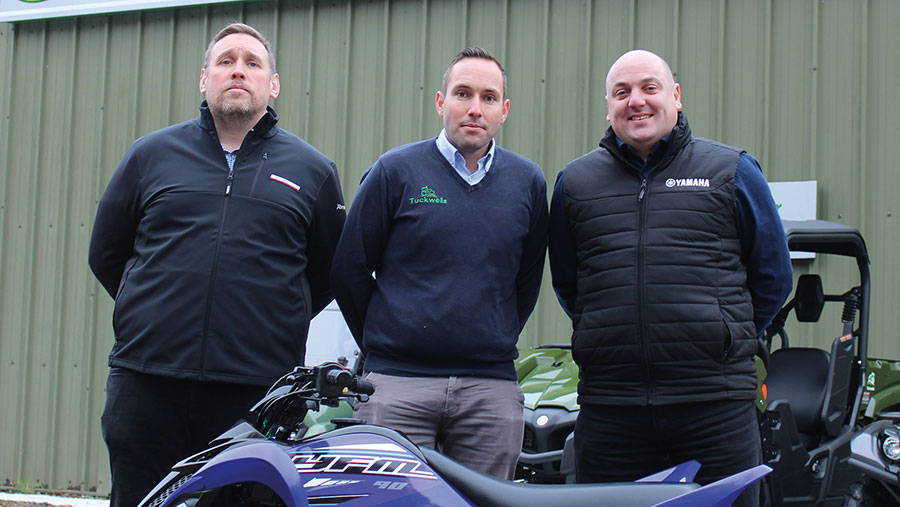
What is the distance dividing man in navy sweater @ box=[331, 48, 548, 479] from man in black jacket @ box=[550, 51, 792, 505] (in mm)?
257

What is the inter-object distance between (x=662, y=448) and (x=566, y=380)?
1707 millimetres

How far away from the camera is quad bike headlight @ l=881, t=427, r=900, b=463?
14.0ft

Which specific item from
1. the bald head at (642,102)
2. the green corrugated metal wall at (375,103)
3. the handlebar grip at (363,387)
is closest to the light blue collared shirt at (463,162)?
the bald head at (642,102)

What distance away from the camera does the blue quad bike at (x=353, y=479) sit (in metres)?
2.02

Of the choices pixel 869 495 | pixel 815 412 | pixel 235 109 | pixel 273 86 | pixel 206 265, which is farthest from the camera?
pixel 869 495

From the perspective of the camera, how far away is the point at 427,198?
2.89m

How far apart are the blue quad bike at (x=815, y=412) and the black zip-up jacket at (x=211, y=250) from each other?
1.54 metres

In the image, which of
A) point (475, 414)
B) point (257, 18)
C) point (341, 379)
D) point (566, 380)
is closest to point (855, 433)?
point (566, 380)

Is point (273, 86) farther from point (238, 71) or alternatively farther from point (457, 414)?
point (457, 414)

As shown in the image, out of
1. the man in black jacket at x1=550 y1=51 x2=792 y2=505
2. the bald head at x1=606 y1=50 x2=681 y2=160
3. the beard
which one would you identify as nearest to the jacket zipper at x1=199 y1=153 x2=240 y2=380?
the beard

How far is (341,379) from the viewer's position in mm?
2131

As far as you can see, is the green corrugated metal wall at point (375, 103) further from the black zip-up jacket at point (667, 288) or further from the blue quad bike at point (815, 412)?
the black zip-up jacket at point (667, 288)

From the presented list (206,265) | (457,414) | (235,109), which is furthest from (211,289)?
(457,414)

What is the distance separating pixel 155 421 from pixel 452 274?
1141mm
